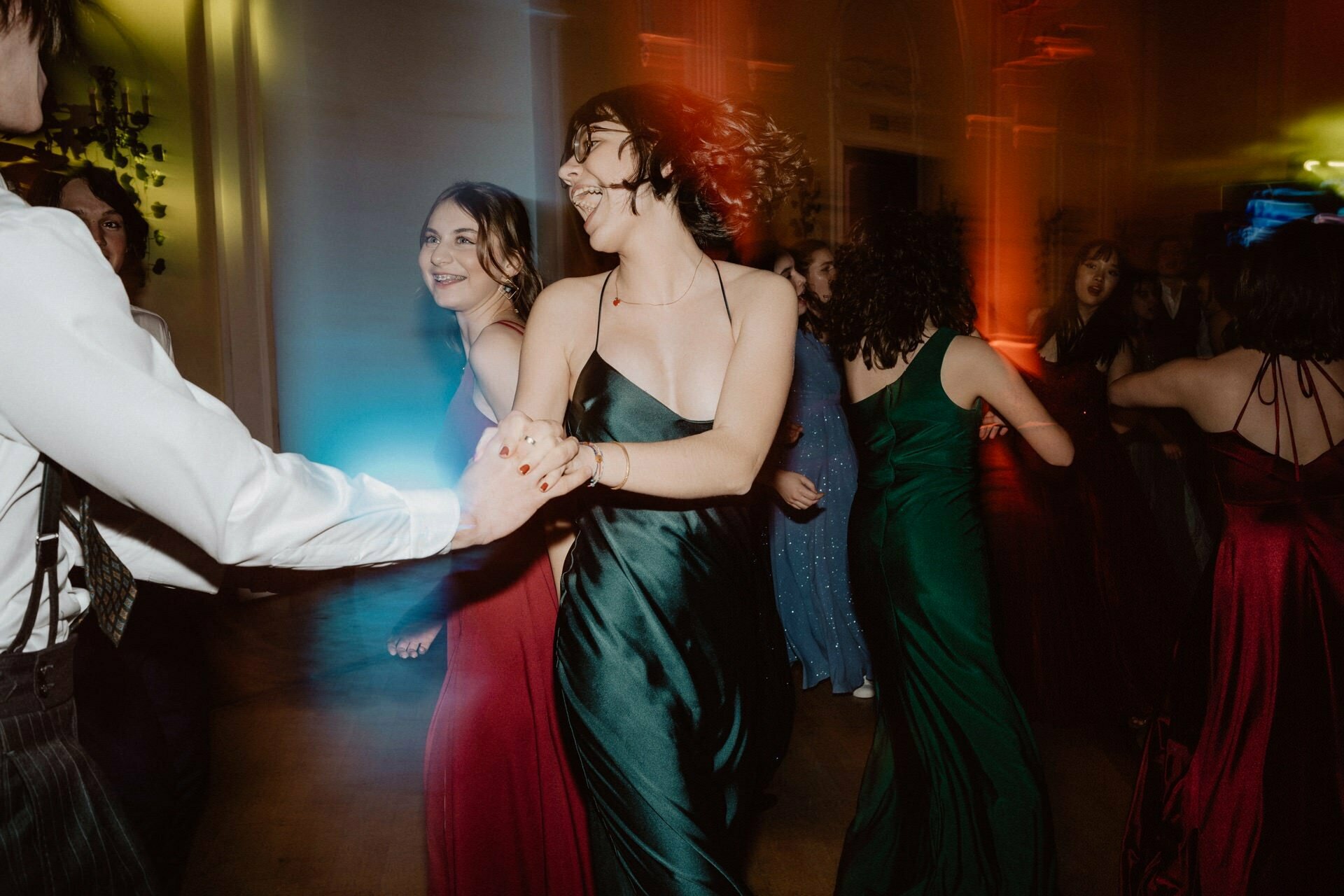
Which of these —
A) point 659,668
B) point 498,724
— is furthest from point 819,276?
point 659,668

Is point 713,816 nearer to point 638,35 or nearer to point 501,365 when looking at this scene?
point 501,365

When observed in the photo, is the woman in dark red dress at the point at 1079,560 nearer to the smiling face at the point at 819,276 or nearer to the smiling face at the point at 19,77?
the smiling face at the point at 819,276

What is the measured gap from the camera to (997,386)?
215 centimetres

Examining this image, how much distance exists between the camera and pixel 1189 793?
75.7 inches

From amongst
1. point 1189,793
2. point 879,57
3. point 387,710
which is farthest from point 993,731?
point 879,57

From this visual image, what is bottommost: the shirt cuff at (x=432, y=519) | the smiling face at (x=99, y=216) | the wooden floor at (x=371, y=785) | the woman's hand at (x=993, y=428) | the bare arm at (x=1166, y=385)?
the wooden floor at (x=371, y=785)

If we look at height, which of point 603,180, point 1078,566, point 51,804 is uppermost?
point 603,180

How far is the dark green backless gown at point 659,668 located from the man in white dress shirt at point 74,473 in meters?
0.53

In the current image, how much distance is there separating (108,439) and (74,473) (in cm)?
11

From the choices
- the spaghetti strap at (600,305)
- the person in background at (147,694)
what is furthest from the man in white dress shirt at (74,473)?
the spaghetti strap at (600,305)

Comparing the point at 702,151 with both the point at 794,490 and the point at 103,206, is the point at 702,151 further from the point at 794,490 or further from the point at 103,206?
the point at 103,206

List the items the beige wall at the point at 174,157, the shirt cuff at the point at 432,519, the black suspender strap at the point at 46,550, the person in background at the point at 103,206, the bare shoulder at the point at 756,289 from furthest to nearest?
the beige wall at the point at 174,157, the person in background at the point at 103,206, the bare shoulder at the point at 756,289, the shirt cuff at the point at 432,519, the black suspender strap at the point at 46,550

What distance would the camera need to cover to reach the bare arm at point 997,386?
215 cm

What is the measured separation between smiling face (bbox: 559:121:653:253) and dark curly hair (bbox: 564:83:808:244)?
10mm
